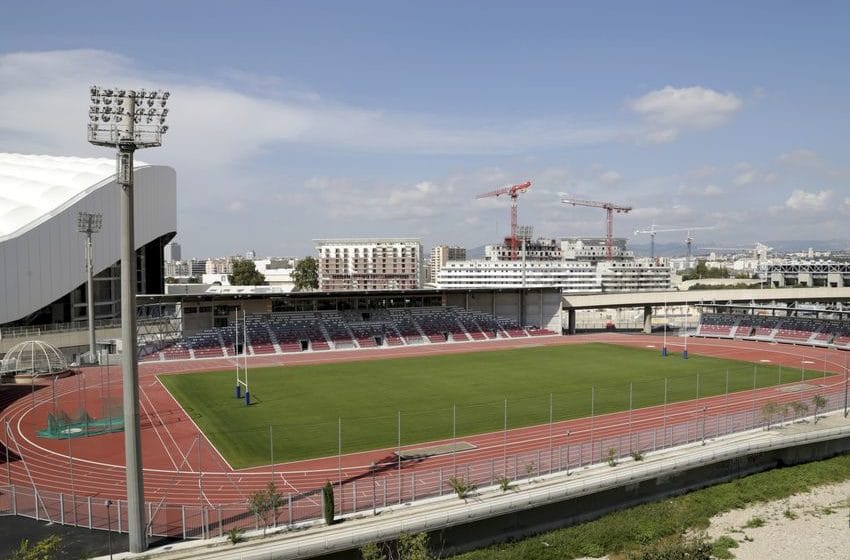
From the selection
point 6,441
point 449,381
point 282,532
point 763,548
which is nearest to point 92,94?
point 282,532

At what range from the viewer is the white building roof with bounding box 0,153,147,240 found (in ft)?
189

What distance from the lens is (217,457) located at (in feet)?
89.7

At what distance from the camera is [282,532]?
1920cm

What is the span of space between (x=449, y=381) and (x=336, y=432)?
52.5ft

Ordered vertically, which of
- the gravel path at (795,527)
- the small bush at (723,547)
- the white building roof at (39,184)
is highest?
the white building roof at (39,184)

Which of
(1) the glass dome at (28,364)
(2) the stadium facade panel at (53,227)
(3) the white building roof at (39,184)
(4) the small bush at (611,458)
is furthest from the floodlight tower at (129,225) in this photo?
(3) the white building roof at (39,184)

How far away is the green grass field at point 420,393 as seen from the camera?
31.1 meters

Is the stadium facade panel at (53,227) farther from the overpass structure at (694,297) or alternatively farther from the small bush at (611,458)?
the overpass structure at (694,297)

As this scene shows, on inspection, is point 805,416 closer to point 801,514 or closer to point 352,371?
point 801,514

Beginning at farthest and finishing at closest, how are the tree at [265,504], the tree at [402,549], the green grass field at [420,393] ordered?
the green grass field at [420,393] < the tree at [265,504] < the tree at [402,549]

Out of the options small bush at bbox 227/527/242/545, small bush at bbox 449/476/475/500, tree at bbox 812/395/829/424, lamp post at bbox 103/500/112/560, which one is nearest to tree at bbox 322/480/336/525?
small bush at bbox 227/527/242/545

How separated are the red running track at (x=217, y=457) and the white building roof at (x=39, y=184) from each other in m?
23.2

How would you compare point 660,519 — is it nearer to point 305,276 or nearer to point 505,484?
point 505,484

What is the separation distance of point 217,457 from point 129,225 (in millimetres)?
12905
